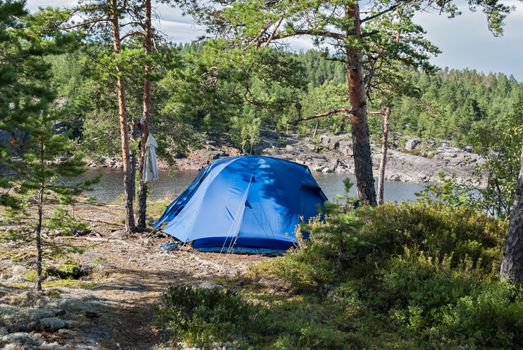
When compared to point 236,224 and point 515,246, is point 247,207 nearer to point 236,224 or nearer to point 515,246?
point 236,224

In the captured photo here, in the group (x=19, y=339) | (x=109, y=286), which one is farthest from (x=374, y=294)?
(x=19, y=339)

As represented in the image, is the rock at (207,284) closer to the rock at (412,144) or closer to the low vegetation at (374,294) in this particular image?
the low vegetation at (374,294)

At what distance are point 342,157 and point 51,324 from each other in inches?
3168

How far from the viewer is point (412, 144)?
3558 inches

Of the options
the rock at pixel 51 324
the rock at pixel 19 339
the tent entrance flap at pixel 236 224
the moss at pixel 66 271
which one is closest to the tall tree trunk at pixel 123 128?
the tent entrance flap at pixel 236 224

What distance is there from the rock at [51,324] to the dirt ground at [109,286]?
0.12 ft

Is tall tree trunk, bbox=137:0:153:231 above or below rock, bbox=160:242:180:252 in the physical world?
above

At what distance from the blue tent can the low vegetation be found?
→ 2.30 meters

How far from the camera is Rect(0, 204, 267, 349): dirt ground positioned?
5078 millimetres

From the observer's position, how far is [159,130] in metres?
15.0

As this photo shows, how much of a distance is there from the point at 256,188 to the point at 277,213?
83 cm

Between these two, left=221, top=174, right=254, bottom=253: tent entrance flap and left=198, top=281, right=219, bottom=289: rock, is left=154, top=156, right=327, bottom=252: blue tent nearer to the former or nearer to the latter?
left=221, top=174, right=254, bottom=253: tent entrance flap

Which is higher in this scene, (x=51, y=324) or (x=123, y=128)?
(x=123, y=128)

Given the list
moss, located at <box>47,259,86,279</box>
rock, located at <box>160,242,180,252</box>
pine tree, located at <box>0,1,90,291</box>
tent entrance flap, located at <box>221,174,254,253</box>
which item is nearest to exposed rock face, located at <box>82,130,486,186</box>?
rock, located at <box>160,242,180,252</box>
